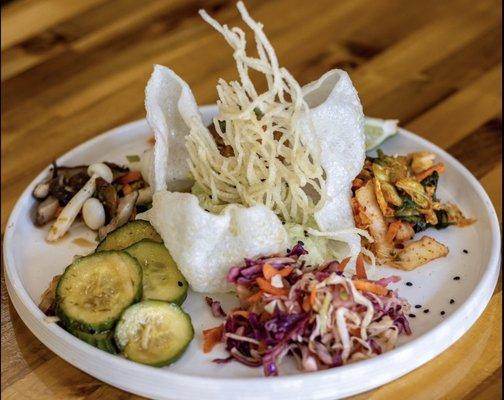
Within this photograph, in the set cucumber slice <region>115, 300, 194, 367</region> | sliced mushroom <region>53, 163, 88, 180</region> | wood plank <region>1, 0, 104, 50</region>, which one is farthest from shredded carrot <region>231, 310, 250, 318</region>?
wood plank <region>1, 0, 104, 50</region>

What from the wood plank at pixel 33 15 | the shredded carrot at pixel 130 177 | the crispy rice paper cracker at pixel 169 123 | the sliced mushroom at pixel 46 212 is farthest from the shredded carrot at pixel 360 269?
the wood plank at pixel 33 15

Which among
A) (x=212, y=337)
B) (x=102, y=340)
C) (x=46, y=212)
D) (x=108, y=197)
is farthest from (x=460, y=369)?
(x=46, y=212)

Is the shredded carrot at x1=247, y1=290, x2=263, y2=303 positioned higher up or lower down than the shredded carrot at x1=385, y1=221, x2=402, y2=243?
higher up

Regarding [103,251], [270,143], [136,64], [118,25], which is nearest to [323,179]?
[270,143]

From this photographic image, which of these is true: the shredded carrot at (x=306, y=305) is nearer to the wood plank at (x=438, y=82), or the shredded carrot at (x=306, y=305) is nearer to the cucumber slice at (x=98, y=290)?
the cucumber slice at (x=98, y=290)

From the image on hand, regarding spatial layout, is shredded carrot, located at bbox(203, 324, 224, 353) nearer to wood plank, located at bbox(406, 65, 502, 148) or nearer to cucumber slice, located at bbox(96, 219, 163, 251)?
cucumber slice, located at bbox(96, 219, 163, 251)

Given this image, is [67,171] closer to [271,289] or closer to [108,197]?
[108,197]

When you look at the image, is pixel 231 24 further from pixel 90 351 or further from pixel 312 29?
pixel 90 351
